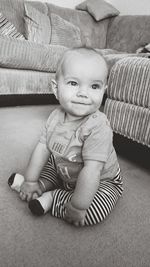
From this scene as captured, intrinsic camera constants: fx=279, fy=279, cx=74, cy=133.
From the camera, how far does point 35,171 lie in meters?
0.87

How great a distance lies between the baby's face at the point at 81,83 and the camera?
29.4 inches

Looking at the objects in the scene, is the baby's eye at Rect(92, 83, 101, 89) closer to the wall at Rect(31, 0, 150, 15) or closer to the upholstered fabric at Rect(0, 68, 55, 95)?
the upholstered fabric at Rect(0, 68, 55, 95)

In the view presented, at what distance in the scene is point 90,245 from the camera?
70 centimetres

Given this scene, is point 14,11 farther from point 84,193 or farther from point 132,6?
point 84,193

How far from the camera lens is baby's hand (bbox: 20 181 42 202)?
848 millimetres

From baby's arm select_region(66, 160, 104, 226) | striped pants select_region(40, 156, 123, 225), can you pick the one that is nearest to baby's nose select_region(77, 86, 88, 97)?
baby's arm select_region(66, 160, 104, 226)

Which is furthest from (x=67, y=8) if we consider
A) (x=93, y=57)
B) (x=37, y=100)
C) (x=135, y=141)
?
(x=93, y=57)

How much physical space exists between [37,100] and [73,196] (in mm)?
1668

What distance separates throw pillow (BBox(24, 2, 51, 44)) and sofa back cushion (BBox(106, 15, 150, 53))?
0.93 meters

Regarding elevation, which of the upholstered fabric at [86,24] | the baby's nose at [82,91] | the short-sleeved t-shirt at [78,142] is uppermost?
the baby's nose at [82,91]

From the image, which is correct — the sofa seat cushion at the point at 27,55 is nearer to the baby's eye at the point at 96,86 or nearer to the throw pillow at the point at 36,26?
the throw pillow at the point at 36,26

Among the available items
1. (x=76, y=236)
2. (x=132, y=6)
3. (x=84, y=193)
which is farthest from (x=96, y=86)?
(x=132, y=6)

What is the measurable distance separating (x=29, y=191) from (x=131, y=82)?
25.0 inches

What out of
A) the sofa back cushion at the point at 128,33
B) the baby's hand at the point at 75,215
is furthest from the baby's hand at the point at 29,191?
the sofa back cushion at the point at 128,33
